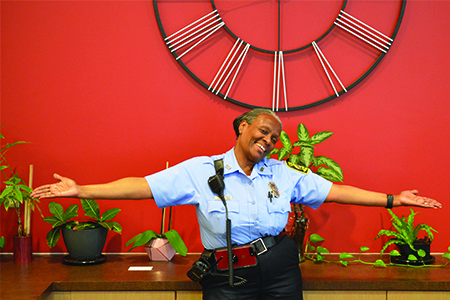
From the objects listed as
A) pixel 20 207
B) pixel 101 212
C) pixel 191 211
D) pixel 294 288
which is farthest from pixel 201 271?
pixel 20 207

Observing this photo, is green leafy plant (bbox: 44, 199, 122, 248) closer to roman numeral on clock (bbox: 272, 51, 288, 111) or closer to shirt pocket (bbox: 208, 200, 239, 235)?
shirt pocket (bbox: 208, 200, 239, 235)

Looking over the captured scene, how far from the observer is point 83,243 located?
84.4 inches

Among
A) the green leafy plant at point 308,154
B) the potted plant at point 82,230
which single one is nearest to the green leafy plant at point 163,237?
the potted plant at point 82,230

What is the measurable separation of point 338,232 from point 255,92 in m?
0.95

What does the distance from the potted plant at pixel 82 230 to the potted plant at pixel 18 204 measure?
0.39 feet

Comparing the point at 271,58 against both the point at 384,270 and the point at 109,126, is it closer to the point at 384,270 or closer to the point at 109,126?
the point at 109,126

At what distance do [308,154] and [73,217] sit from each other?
1291 millimetres

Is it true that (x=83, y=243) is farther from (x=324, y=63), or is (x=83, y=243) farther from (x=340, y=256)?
(x=324, y=63)

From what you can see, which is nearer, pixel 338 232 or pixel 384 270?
pixel 384 270

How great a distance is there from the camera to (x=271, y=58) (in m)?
2.45

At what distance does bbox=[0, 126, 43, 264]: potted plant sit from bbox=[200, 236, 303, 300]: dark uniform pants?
3.48ft

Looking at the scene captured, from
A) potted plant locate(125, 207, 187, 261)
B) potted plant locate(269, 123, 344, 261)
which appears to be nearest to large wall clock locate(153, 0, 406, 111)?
potted plant locate(269, 123, 344, 261)

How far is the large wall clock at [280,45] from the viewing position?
95.4 inches

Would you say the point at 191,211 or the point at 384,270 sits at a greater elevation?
the point at 191,211
